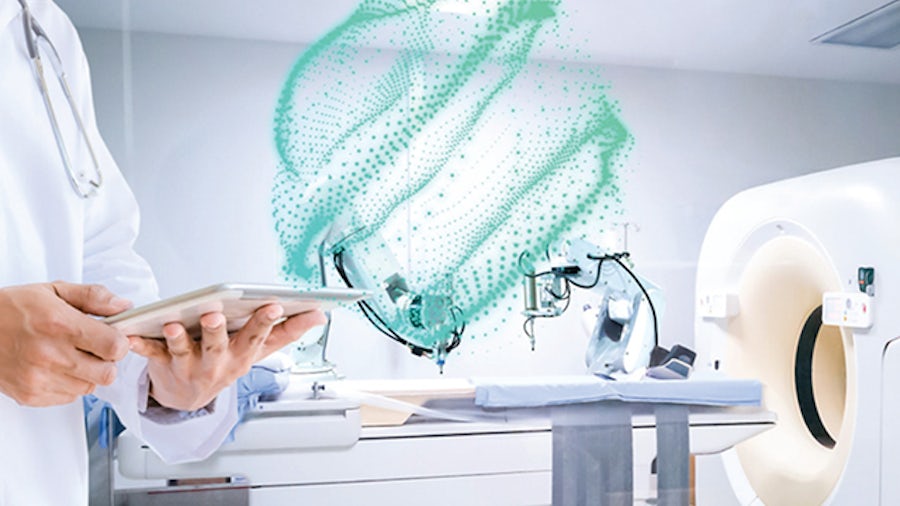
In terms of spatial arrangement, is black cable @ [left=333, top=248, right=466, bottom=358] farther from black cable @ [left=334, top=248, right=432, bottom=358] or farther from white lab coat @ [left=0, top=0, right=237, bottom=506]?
white lab coat @ [left=0, top=0, right=237, bottom=506]

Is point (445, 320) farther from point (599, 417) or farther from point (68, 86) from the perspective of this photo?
point (68, 86)

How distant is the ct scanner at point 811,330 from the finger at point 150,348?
1280 mm

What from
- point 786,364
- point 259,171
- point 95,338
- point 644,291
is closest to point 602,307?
point 644,291

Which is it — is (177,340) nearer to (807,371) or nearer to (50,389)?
(50,389)

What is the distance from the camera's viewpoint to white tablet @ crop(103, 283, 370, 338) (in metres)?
0.48

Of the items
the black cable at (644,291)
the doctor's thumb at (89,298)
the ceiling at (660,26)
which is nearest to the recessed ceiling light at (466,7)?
the ceiling at (660,26)

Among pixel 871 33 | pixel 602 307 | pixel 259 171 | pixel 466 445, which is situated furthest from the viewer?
pixel 871 33

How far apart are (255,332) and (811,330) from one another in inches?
58.0

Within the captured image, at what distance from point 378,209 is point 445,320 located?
Result: 1.05ft

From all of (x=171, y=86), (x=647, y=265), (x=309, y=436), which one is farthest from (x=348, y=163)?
(x=647, y=265)

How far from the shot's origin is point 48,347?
424mm

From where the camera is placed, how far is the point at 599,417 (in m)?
1.43

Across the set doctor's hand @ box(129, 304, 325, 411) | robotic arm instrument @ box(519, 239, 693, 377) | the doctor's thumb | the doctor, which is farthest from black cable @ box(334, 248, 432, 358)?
the doctor's thumb

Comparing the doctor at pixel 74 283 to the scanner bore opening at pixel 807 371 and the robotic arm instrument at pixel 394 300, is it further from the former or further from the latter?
the scanner bore opening at pixel 807 371
